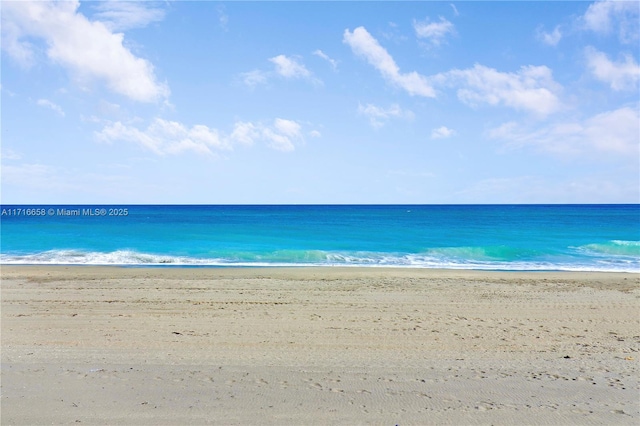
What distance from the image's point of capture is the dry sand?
5.11 m

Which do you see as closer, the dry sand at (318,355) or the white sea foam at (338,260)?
the dry sand at (318,355)

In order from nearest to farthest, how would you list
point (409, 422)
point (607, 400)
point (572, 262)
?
point (409, 422) < point (607, 400) < point (572, 262)

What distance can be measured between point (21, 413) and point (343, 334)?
480 centimetres

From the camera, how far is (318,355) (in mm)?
7012

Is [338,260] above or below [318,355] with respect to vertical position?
below

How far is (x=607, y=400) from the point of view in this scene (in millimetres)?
5402

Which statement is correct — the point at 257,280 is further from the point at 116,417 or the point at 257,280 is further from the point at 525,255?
the point at 525,255

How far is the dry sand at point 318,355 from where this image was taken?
5.11 meters

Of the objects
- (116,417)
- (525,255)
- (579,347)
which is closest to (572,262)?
(525,255)

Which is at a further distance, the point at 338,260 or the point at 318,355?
the point at 338,260

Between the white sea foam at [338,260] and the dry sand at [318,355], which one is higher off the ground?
the dry sand at [318,355]

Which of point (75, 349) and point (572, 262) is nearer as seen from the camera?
point (75, 349)

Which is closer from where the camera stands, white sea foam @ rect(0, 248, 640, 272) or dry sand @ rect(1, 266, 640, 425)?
dry sand @ rect(1, 266, 640, 425)

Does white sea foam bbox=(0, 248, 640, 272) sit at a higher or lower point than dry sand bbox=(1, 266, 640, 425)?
lower
